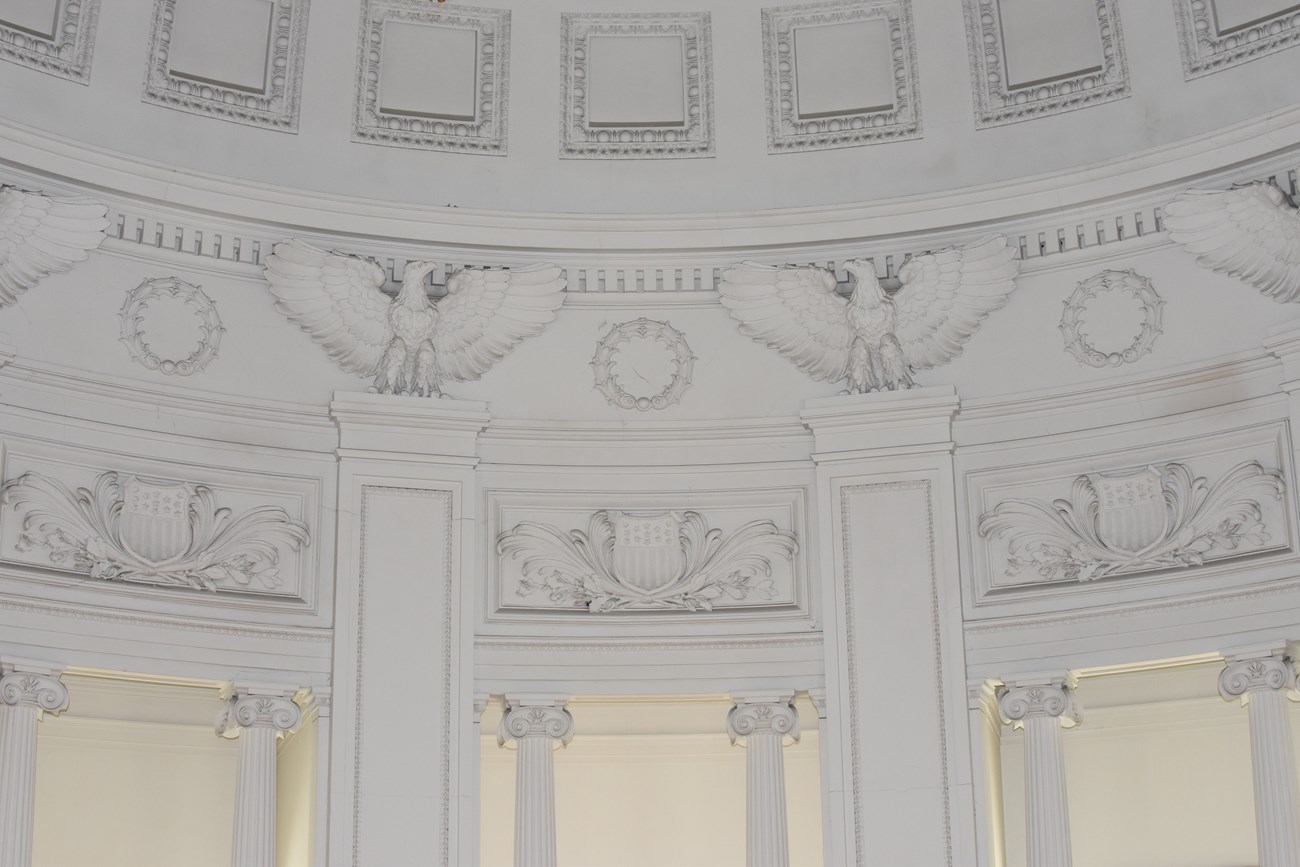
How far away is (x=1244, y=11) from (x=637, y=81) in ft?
17.3

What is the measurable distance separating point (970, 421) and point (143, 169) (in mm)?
7197

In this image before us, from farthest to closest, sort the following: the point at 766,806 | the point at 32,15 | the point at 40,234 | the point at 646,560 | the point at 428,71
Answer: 1. the point at 428,71
2. the point at 646,560
3. the point at 32,15
4. the point at 766,806
5. the point at 40,234

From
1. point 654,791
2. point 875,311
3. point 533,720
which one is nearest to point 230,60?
point 875,311

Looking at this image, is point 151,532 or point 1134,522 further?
point 1134,522

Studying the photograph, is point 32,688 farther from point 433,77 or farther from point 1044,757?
point 1044,757

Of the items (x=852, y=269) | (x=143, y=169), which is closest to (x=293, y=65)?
(x=143, y=169)

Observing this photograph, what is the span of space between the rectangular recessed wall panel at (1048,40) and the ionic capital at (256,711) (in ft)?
26.7

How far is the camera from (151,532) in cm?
1594

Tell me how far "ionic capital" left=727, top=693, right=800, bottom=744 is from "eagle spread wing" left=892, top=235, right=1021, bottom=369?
3.12 m

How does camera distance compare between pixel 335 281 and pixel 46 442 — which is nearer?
pixel 46 442

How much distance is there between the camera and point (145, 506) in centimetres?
1597

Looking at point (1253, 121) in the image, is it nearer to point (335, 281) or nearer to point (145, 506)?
point (335, 281)

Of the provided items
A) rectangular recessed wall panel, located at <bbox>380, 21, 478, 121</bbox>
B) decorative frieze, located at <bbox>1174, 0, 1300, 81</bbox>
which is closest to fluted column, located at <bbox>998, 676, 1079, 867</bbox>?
decorative frieze, located at <bbox>1174, 0, 1300, 81</bbox>

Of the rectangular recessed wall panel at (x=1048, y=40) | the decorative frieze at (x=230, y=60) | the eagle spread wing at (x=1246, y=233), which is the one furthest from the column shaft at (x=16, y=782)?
the eagle spread wing at (x=1246, y=233)
